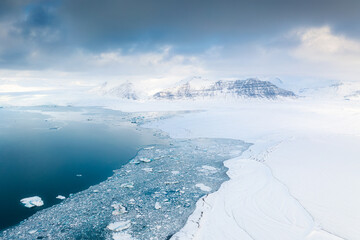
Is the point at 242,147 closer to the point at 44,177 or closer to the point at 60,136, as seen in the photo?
the point at 44,177

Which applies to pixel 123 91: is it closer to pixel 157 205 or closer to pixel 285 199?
pixel 157 205

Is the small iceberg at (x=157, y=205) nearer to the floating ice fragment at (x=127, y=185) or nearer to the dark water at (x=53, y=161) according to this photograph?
the floating ice fragment at (x=127, y=185)

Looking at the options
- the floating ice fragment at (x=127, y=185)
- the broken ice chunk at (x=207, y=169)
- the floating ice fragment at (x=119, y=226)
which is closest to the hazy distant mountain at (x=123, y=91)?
the broken ice chunk at (x=207, y=169)

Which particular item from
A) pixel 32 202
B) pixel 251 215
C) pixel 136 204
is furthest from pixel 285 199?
pixel 32 202

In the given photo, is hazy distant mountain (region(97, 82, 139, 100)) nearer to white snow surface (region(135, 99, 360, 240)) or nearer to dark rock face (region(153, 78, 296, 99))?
dark rock face (region(153, 78, 296, 99))

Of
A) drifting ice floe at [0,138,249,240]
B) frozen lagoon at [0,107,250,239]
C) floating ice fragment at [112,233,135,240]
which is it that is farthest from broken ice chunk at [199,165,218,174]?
floating ice fragment at [112,233,135,240]

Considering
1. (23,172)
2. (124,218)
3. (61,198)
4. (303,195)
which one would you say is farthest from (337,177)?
(23,172)

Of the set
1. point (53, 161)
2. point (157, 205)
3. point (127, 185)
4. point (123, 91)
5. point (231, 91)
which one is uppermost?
point (123, 91)
